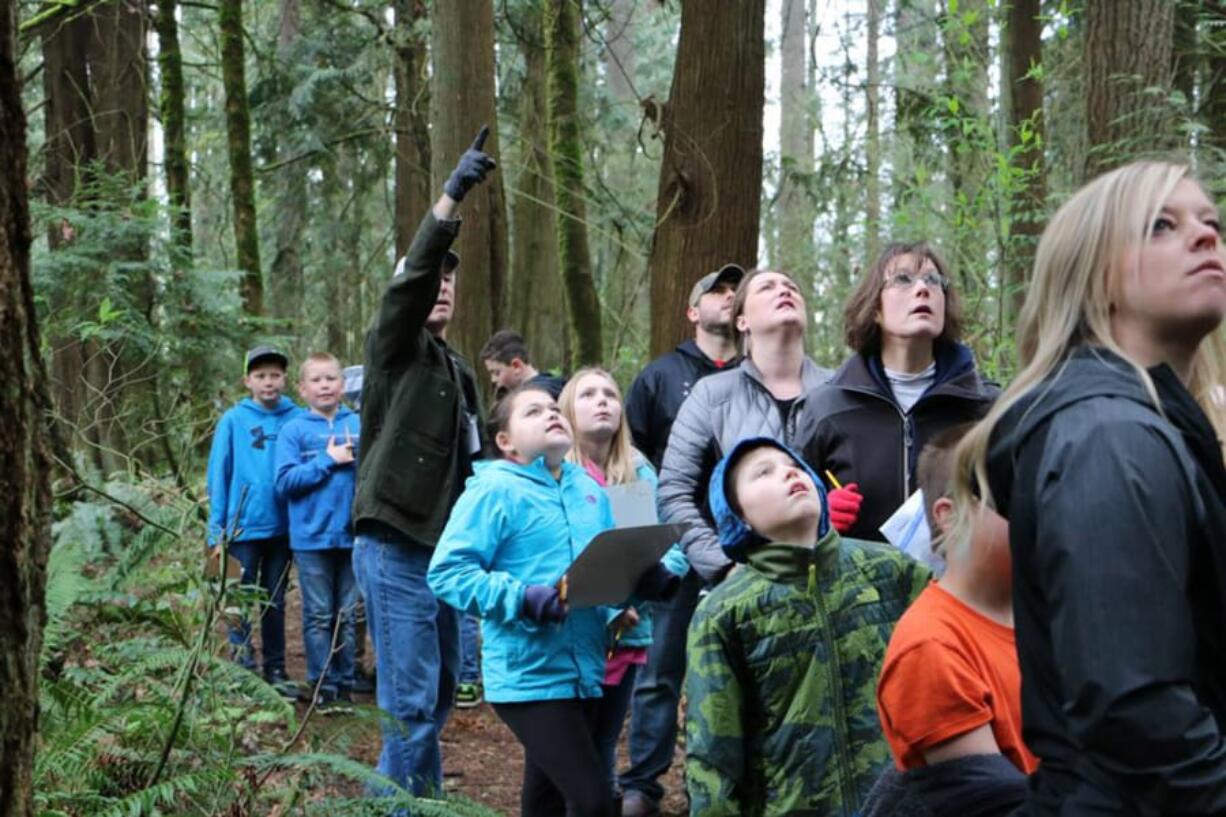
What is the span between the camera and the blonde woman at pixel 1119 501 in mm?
1647

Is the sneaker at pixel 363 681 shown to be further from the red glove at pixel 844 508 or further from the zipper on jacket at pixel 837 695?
the zipper on jacket at pixel 837 695

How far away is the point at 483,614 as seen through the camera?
460 cm

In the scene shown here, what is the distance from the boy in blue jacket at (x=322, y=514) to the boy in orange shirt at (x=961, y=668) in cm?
567

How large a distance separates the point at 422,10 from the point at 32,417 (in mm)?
13445

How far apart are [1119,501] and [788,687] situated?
193cm

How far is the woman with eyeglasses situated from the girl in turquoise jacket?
3.17 ft

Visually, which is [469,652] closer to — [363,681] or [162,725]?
[363,681]

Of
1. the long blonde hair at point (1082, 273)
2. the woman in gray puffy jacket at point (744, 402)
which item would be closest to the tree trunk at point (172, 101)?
the woman in gray puffy jacket at point (744, 402)

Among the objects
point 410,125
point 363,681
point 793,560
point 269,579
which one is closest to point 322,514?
point 269,579

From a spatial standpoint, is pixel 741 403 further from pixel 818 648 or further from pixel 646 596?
pixel 818 648

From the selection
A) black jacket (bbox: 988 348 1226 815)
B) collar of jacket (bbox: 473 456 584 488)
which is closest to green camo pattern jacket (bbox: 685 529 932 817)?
collar of jacket (bbox: 473 456 584 488)

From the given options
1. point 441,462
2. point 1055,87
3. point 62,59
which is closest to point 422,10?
point 62,59

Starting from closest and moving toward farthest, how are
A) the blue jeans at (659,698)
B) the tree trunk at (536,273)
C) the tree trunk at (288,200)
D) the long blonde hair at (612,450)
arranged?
the long blonde hair at (612,450), the blue jeans at (659,698), the tree trunk at (288,200), the tree trunk at (536,273)

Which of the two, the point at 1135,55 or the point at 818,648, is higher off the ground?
the point at 1135,55
